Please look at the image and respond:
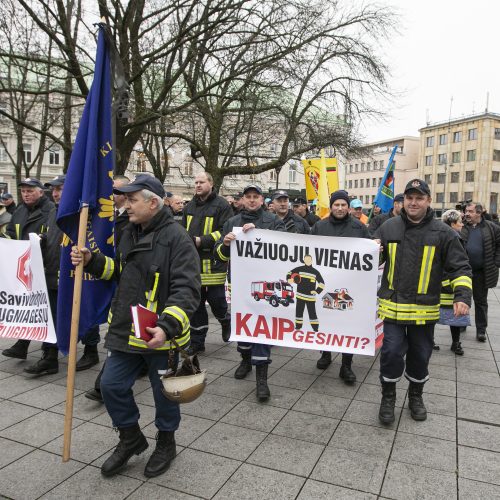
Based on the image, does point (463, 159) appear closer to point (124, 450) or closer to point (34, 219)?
point (34, 219)

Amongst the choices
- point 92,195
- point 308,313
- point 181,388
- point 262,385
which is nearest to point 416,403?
point 308,313

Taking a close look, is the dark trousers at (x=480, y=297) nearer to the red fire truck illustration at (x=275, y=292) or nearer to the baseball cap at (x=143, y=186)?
the red fire truck illustration at (x=275, y=292)

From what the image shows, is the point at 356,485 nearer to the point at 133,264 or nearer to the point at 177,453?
the point at 177,453

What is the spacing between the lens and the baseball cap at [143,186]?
313 cm

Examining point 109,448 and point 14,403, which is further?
point 14,403

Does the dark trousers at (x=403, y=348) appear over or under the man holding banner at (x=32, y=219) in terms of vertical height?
under

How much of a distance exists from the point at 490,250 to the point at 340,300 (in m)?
3.54

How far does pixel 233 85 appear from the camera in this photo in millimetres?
17438

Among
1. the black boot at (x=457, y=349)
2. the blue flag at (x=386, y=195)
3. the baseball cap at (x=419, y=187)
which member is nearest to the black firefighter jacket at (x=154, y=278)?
the baseball cap at (x=419, y=187)

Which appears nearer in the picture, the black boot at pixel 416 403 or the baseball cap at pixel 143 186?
the baseball cap at pixel 143 186

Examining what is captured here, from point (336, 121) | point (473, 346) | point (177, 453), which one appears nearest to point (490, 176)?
point (336, 121)

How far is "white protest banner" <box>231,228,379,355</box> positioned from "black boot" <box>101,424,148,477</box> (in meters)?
1.82

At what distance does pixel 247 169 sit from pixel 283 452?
17.6 meters

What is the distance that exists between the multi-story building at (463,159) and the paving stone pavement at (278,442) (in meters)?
75.4
